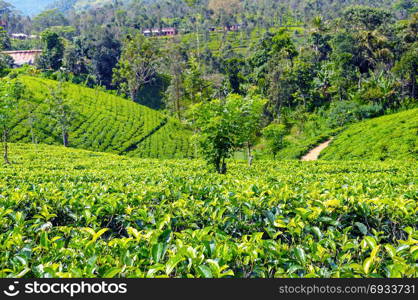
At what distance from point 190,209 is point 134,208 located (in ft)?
2.49

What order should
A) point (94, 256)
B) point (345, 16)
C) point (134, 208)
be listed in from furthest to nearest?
point (345, 16) < point (134, 208) < point (94, 256)

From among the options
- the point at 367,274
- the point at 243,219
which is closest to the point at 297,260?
the point at 367,274

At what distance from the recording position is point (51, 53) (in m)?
67.4

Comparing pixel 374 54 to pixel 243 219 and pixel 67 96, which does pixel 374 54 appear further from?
pixel 243 219

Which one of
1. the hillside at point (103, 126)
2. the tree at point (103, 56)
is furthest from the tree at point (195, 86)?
the tree at point (103, 56)

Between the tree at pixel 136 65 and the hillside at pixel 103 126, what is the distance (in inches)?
439

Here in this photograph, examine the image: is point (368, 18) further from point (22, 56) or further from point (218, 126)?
point (22, 56)

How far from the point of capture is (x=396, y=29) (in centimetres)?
5759

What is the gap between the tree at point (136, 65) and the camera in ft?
209

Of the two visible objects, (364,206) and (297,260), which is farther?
(364,206)

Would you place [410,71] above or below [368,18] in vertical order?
below

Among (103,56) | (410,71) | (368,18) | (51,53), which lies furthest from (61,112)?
(368,18)

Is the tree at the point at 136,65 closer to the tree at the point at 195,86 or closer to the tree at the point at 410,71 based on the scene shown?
the tree at the point at 195,86

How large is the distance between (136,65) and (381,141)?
50680 mm
